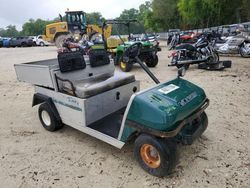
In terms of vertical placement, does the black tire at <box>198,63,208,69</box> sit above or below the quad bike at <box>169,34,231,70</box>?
→ below

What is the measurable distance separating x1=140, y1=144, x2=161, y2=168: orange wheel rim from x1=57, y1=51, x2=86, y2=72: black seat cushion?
1.50 metres

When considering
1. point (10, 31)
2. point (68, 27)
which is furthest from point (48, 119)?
point (10, 31)

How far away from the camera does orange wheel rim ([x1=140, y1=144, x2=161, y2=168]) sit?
235 centimetres

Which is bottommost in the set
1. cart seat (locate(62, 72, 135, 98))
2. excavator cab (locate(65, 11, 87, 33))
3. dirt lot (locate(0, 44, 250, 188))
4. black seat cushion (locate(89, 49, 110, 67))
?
dirt lot (locate(0, 44, 250, 188))

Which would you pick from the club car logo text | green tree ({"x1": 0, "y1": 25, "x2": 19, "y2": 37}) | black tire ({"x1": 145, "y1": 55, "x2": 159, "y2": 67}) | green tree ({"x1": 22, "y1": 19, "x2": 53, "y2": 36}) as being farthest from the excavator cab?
green tree ({"x1": 0, "y1": 25, "x2": 19, "y2": 37})

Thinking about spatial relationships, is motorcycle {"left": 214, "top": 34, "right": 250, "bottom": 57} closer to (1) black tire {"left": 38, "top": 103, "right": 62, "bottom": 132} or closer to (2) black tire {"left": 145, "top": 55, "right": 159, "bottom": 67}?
(2) black tire {"left": 145, "top": 55, "right": 159, "bottom": 67}

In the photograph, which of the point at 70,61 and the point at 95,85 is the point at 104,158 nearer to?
the point at 95,85

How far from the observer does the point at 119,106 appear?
10.4 ft

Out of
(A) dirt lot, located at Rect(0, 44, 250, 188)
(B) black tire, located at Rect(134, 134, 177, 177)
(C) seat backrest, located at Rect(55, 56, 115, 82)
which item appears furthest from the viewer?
(C) seat backrest, located at Rect(55, 56, 115, 82)

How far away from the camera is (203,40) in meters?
7.51

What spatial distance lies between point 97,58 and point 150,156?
1.78 metres

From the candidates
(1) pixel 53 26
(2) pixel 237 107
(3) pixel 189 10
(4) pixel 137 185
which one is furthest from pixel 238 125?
(3) pixel 189 10

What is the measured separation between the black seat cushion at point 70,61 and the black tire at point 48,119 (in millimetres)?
569

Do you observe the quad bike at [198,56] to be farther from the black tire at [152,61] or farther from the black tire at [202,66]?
the black tire at [152,61]
